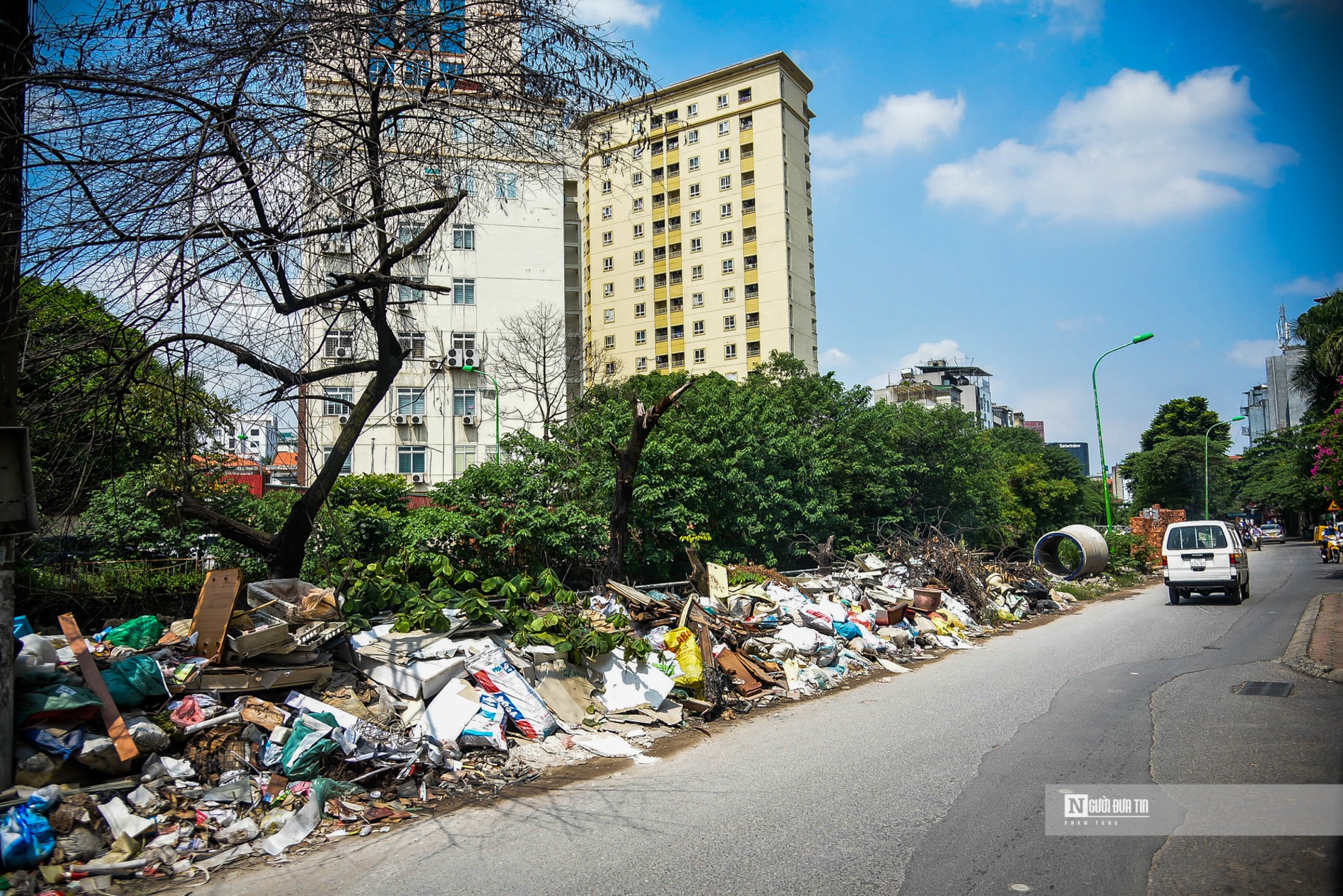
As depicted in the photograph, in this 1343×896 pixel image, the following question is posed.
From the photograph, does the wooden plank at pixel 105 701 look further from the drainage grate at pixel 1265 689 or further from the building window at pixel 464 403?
the building window at pixel 464 403

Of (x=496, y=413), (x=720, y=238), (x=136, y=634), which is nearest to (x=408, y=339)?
(x=136, y=634)

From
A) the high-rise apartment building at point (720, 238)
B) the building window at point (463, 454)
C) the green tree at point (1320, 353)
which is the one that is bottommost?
the building window at point (463, 454)

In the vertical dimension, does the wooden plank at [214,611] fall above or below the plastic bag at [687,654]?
above

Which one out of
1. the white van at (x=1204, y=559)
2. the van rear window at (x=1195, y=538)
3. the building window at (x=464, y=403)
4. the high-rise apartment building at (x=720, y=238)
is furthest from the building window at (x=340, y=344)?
the high-rise apartment building at (x=720, y=238)

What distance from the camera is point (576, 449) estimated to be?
16.1 meters

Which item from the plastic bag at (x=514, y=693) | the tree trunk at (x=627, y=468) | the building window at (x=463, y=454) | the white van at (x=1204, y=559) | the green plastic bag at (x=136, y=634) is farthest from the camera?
the building window at (x=463, y=454)

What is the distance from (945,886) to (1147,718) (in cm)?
498

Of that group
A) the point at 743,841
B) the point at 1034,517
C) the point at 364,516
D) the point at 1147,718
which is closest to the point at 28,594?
the point at 364,516

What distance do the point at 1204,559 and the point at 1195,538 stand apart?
1.68 ft

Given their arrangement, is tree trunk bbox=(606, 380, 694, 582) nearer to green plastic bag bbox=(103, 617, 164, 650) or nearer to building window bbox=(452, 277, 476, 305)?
green plastic bag bbox=(103, 617, 164, 650)

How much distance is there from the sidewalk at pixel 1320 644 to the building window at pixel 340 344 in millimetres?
12320

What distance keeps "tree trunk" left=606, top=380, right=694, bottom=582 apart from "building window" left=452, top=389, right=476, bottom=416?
26.5 meters

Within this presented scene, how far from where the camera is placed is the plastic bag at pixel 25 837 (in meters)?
4.79

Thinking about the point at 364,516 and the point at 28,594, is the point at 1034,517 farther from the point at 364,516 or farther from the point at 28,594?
the point at 28,594
